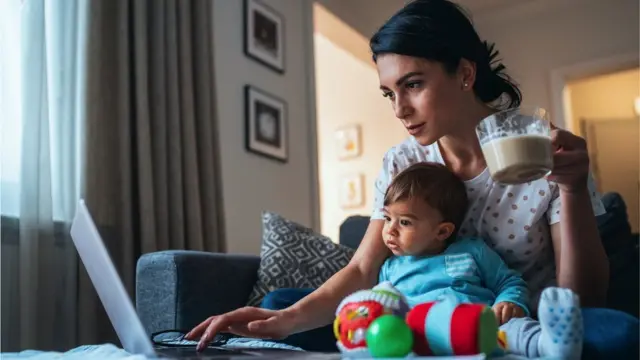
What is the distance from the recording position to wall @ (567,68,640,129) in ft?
19.0

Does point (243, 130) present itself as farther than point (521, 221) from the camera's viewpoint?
Yes

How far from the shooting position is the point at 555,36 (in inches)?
174

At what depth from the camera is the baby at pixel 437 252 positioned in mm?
1200

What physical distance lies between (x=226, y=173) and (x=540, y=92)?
2626 mm

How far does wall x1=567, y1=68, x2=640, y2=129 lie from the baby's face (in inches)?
196

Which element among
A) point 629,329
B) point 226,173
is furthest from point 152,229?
point 629,329

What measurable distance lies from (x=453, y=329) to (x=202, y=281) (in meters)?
1.04

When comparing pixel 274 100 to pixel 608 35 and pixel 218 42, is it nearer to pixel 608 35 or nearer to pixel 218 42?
pixel 218 42

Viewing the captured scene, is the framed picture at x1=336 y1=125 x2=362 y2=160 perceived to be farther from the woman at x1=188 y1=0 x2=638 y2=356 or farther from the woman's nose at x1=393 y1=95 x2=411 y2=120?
the woman's nose at x1=393 y1=95 x2=411 y2=120

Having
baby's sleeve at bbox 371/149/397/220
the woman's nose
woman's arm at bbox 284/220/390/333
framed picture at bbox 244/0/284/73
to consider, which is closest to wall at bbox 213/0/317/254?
framed picture at bbox 244/0/284/73

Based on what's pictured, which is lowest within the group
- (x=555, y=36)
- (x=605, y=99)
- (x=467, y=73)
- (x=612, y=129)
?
(x=467, y=73)

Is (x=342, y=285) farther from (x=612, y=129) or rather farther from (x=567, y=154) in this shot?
(x=612, y=129)

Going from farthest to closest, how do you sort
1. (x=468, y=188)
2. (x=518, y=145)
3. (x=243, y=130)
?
(x=243, y=130) < (x=468, y=188) < (x=518, y=145)

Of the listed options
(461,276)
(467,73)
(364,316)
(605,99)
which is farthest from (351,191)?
(364,316)
